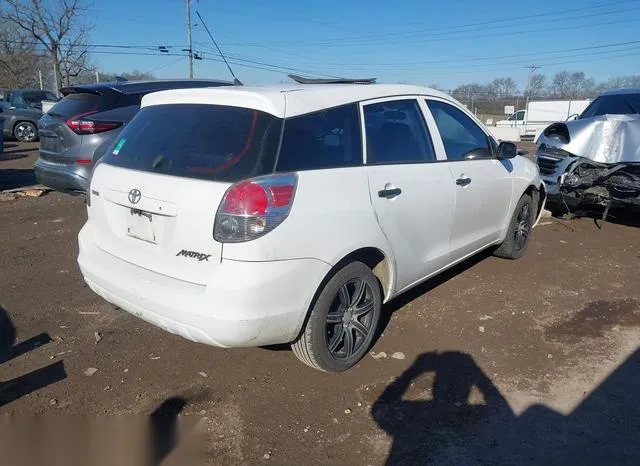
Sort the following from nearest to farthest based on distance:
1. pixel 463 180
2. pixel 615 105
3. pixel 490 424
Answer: pixel 490 424, pixel 463 180, pixel 615 105

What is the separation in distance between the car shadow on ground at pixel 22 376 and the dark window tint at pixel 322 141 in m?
1.98

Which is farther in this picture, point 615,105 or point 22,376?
point 615,105

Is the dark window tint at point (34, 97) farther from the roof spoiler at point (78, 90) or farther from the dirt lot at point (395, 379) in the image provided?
the dirt lot at point (395, 379)

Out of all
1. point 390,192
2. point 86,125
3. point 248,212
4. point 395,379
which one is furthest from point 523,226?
point 86,125

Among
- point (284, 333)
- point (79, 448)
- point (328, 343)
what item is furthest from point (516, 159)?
point (79, 448)

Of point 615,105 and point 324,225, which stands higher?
point 615,105

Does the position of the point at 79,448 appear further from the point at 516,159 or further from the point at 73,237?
the point at 516,159

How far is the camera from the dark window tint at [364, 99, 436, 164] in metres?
3.43

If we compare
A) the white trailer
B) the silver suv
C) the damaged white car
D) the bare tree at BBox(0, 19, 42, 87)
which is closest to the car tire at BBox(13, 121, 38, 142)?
the silver suv

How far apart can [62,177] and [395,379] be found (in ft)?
16.8

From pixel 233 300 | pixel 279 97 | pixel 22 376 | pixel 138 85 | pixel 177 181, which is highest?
pixel 279 97

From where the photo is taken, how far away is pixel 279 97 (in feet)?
9.73

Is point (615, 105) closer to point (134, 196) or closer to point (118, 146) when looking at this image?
point (118, 146)

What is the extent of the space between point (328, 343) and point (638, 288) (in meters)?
3.42
